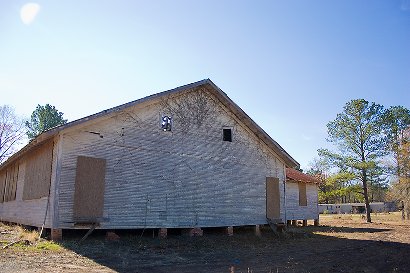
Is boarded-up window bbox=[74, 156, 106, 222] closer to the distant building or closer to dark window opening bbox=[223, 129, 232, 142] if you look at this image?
dark window opening bbox=[223, 129, 232, 142]

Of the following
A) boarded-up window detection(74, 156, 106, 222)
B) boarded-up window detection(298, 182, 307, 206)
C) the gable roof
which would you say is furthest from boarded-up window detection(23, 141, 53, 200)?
boarded-up window detection(298, 182, 307, 206)

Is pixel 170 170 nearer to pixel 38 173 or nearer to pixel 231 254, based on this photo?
pixel 231 254

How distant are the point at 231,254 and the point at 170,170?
5173 mm

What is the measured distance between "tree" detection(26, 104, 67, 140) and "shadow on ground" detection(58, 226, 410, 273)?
137 feet

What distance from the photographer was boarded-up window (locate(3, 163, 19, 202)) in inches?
806

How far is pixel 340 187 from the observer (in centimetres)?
3622

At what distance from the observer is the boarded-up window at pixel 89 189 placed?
43.9 feet

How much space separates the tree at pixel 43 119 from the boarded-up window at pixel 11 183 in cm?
3061

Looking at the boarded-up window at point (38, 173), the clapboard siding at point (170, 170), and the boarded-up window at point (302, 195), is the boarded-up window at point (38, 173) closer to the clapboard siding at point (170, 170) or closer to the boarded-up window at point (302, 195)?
the clapboard siding at point (170, 170)

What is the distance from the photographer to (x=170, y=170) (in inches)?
642

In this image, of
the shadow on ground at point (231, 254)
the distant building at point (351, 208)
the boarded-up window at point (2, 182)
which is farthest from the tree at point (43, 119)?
the distant building at point (351, 208)

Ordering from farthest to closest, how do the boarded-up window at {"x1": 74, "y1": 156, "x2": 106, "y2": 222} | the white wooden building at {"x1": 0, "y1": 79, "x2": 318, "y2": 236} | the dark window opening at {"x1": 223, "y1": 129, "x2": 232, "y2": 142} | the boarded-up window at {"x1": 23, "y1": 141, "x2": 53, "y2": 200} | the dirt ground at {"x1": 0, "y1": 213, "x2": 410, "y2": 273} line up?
the dark window opening at {"x1": 223, "y1": 129, "x2": 232, "y2": 142} → the boarded-up window at {"x1": 23, "y1": 141, "x2": 53, "y2": 200} → the white wooden building at {"x1": 0, "y1": 79, "x2": 318, "y2": 236} → the boarded-up window at {"x1": 74, "y1": 156, "x2": 106, "y2": 222} → the dirt ground at {"x1": 0, "y1": 213, "x2": 410, "y2": 273}

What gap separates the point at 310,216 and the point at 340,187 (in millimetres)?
9781

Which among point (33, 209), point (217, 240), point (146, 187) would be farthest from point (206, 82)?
point (33, 209)
